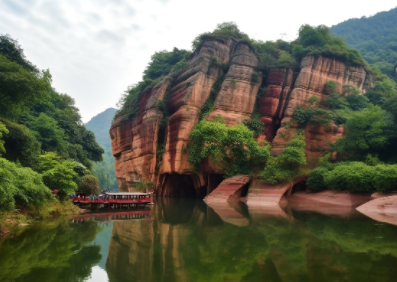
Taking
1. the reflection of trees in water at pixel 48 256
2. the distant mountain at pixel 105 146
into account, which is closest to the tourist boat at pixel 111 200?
the reflection of trees in water at pixel 48 256

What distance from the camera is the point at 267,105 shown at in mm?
29766

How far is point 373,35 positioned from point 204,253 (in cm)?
8793

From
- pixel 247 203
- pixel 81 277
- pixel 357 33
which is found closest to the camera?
pixel 81 277

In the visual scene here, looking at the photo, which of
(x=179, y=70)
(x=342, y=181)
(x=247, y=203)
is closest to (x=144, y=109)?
(x=179, y=70)

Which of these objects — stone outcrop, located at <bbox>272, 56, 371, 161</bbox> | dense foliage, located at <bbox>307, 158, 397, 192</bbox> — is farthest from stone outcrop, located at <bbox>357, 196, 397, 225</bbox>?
stone outcrop, located at <bbox>272, 56, 371, 161</bbox>

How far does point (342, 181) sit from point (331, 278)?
16538mm

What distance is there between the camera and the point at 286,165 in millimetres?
23188

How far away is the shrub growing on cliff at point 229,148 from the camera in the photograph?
82.0 feet

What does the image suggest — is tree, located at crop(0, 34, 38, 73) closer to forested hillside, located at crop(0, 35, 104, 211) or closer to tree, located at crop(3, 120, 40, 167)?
forested hillside, located at crop(0, 35, 104, 211)

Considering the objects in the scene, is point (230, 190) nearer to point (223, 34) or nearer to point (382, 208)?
point (382, 208)

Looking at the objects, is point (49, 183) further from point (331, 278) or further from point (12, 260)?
point (331, 278)

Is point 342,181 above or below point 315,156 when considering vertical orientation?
below

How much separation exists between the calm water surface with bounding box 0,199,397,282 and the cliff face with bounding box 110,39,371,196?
53.9 feet

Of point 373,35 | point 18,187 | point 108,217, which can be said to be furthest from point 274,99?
point 373,35
